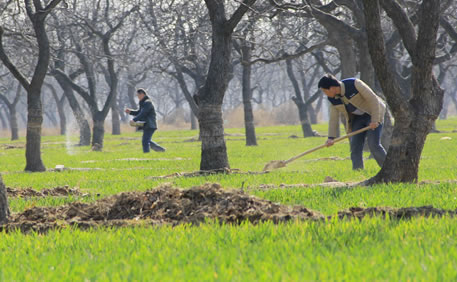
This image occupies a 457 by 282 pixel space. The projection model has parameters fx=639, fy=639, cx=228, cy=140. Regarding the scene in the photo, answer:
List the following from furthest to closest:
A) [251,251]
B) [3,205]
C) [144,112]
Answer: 1. [144,112]
2. [3,205]
3. [251,251]

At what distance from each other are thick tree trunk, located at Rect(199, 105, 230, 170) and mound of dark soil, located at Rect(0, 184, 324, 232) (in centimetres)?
542

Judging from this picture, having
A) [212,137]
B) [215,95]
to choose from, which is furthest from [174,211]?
[215,95]

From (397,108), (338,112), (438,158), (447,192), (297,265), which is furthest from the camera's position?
(438,158)

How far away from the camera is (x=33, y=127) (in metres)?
14.2

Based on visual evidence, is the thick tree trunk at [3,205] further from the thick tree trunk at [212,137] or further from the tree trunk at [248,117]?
the tree trunk at [248,117]

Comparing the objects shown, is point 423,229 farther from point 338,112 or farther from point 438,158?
point 438,158

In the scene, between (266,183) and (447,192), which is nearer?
(447,192)

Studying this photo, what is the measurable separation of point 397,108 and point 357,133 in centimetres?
170

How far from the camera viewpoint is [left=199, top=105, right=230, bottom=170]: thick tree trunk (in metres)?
11.8

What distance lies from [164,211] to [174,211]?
13 centimetres

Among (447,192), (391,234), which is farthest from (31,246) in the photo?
(447,192)

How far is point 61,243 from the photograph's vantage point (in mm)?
4895

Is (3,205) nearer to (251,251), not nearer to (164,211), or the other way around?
(164,211)

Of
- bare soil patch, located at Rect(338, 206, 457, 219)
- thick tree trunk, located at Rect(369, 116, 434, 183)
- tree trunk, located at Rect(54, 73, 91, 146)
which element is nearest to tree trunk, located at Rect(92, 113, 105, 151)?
tree trunk, located at Rect(54, 73, 91, 146)
